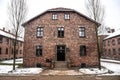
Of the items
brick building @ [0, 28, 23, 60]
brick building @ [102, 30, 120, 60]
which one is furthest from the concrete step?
brick building @ [102, 30, 120, 60]

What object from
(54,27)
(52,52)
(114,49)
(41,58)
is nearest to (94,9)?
(54,27)

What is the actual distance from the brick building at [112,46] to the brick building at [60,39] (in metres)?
18.0

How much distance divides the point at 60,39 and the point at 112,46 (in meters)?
24.3

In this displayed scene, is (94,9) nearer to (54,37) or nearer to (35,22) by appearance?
(54,37)

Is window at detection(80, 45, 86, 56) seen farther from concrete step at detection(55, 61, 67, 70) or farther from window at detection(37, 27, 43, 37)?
window at detection(37, 27, 43, 37)

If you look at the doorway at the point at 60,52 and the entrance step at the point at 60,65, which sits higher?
the doorway at the point at 60,52

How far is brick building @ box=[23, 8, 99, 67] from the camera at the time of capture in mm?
24172

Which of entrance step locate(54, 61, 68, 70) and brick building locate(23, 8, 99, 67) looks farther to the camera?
brick building locate(23, 8, 99, 67)

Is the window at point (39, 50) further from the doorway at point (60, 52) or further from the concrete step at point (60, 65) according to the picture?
the concrete step at point (60, 65)

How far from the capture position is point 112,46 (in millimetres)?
43750

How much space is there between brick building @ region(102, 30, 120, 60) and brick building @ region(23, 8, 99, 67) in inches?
711

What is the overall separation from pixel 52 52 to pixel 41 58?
6.43 ft

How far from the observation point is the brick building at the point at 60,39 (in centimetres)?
2417

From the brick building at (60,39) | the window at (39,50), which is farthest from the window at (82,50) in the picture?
the window at (39,50)
